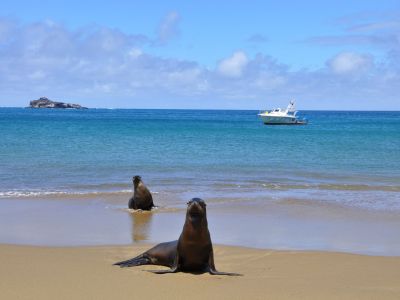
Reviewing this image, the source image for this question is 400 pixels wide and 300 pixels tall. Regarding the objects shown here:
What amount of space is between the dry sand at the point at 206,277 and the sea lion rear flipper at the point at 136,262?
15 centimetres

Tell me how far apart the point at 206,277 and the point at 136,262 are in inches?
45.3

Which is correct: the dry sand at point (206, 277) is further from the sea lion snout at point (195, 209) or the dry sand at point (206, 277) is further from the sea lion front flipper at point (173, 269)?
the sea lion snout at point (195, 209)

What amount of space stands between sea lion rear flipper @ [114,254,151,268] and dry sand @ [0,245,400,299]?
0.15 meters

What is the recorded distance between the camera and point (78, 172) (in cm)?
2191

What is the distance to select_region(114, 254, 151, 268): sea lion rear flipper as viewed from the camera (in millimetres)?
7883

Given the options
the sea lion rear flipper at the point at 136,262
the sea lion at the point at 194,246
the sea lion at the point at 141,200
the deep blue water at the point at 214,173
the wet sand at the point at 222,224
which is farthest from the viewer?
the deep blue water at the point at 214,173

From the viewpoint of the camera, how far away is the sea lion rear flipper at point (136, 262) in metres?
7.88

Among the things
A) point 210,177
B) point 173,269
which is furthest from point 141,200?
point 210,177

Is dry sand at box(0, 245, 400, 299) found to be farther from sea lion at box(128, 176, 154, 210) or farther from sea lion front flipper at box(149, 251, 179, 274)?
sea lion at box(128, 176, 154, 210)

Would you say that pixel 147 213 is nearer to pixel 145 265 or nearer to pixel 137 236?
pixel 137 236

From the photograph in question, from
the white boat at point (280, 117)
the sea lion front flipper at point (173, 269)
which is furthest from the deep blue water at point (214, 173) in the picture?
the white boat at point (280, 117)

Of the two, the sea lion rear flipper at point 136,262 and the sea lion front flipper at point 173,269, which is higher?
the sea lion front flipper at point 173,269

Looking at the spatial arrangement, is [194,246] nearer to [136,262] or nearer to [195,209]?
[195,209]

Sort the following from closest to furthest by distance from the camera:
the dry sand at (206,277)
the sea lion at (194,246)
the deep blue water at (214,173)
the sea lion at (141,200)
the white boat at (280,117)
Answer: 1. the dry sand at (206,277)
2. the sea lion at (194,246)
3. the sea lion at (141,200)
4. the deep blue water at (214,173)
5. the white boat at (280,117)
